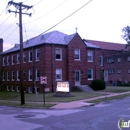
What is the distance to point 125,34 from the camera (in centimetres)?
6694

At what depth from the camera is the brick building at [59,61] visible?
34.2 meters

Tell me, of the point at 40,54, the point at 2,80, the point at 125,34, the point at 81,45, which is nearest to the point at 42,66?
the point at 40,54

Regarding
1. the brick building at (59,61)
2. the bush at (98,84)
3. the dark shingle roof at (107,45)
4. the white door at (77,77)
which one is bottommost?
the bush at (98,84)

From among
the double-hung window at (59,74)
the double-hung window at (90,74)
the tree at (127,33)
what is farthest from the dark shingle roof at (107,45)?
the double-hung window at (59,74)

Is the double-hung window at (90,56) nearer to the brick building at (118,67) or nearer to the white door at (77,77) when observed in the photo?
the white door at (77,77)

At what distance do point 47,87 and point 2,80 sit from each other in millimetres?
16691

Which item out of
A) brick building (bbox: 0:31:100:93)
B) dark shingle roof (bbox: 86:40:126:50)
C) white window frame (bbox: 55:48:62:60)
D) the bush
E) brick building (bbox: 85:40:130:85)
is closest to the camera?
brick building (bbox: 0:31:100:93)

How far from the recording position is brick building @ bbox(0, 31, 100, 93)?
3416cm

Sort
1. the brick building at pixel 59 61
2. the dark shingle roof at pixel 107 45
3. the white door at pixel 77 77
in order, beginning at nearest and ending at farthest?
the brick building at pixel 59 61
the white door at pixel 77 77
the dark shingle roof at pixel 107 45

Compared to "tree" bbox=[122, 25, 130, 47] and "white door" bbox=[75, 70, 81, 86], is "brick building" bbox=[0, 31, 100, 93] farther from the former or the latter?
"tree" bbox=[122, 25, 130, 47]

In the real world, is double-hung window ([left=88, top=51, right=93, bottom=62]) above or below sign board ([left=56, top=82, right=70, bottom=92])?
above

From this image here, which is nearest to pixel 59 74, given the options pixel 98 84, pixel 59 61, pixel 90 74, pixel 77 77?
pixel 59 61

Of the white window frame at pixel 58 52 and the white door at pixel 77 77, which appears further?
the white door at pixel 77 77

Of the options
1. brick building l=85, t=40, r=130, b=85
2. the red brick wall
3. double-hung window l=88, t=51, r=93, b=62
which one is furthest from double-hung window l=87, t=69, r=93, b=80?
brick building l=85, t=40, r=130, b=85
